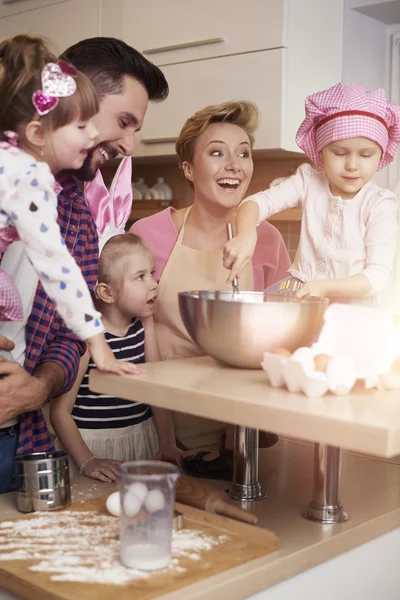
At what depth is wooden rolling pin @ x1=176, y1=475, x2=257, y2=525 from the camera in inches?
46.8

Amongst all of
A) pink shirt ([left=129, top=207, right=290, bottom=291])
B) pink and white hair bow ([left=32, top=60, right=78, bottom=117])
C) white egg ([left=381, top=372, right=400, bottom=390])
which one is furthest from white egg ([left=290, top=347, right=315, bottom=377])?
pink shirt ([left=129, top=207, right=290, bottom=291])

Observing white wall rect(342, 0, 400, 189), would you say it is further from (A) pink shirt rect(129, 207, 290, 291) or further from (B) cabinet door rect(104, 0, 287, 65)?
(A) pink shirt rect(129, 207, 290, 291)

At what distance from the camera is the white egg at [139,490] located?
3.15ft

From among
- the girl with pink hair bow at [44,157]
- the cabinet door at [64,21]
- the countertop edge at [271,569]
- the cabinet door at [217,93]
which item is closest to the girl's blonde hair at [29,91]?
the girl with pink hair bow at [44,157]

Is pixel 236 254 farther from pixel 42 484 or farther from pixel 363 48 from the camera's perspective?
pixel 363 48

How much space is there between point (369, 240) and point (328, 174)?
6.6 inches

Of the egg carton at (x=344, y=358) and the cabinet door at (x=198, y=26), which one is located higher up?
the cabinet door at (x=198, y=26)

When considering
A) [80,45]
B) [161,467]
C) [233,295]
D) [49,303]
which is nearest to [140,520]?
[161,467]

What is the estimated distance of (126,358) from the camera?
6.05 ft

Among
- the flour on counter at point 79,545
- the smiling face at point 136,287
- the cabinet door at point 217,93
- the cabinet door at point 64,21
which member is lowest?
the flour on counter at point 79,545

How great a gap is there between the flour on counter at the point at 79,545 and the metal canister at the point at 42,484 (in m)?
0.02

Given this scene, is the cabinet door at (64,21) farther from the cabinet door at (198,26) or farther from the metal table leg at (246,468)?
the metal table leg at (246,468)

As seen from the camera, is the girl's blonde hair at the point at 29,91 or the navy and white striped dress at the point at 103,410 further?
the navy and white striped dress at the point at 103,410

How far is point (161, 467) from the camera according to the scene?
99cm
